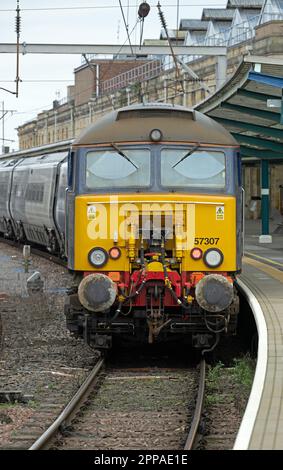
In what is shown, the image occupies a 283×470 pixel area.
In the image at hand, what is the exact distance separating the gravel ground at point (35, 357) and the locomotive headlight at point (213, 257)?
207cm

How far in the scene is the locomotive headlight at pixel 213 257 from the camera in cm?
1237

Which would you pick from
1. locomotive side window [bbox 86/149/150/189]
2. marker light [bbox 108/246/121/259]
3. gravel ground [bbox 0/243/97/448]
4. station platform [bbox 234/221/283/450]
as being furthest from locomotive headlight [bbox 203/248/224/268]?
gravel ground [bbox 0/243/97/448]

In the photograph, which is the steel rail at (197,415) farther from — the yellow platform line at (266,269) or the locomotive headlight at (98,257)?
the yellow platform line at (266,269)

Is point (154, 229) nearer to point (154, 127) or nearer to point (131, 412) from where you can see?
point (154, 127)

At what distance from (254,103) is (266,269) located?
167 inches

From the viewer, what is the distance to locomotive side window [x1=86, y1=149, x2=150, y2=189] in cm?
1272

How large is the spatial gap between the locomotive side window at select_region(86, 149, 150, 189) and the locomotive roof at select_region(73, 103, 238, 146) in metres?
0.18

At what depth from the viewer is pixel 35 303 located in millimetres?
18812

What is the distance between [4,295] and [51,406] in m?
9.82

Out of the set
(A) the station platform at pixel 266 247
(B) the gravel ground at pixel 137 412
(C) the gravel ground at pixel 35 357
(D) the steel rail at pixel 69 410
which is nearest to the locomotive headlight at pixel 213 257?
(B) the gravel ground at pixel 137 412

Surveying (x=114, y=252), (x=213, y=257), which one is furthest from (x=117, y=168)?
(x=213, y=257)

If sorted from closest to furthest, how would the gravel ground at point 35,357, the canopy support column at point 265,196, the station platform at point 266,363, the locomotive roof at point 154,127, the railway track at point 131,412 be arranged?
1. the station platform at point 266,363
2. the railway track at point 131,412
3. the gravel ground at point 35,357
4. the locomotive roof at point 154,127
5. the canopy support column at point 265,196
